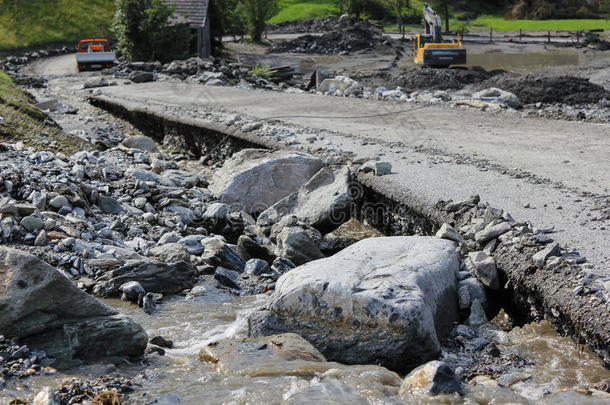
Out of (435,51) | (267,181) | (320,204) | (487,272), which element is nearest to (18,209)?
(267,181)

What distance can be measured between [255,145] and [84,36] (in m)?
34.0

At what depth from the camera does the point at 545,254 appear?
19.5ft

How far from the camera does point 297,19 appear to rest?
65.4m

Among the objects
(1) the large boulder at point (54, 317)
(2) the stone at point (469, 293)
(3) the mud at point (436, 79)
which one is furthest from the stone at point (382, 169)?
(3) the mud at point (436, 79)

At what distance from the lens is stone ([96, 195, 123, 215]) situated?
901 centimetres

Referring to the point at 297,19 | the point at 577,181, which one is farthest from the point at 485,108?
the point at 297,19

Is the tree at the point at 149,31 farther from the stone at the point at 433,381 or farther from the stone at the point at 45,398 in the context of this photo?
the stone at the point at 433,381

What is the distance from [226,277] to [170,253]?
32.3 inches

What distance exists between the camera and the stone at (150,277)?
6.85 m

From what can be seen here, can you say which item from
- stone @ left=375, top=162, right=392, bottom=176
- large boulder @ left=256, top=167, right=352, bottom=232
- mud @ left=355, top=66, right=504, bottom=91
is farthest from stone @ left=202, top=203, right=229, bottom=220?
mud @ left=355, top=66, right=504, bottom=91

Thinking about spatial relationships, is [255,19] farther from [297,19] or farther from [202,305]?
[202,305]

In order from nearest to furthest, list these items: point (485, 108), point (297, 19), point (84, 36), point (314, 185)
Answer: point (314, 185) < point (485, 108) < point (84, 36) < point (297, 19)

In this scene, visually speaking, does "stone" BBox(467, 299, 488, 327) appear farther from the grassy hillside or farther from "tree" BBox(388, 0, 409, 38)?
"tree" BBox(388, 0, 409, 38)

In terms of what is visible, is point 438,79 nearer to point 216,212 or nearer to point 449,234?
point 216,212
